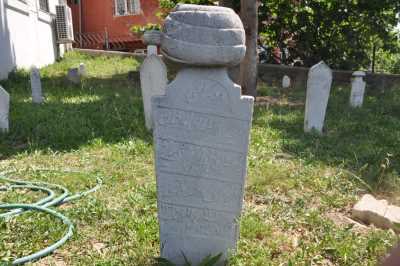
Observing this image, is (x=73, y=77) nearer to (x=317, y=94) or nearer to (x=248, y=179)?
(x=317, y=94)

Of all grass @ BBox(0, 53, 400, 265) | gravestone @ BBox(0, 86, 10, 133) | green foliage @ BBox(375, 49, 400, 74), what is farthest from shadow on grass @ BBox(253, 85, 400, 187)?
green foliage @ BBox(375, 49, 400, 74)

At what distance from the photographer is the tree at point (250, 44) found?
8.72 m

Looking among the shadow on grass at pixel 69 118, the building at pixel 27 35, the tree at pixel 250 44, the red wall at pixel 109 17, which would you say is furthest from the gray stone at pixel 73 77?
the red wall at pixel 109 17

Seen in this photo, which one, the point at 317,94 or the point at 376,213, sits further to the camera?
the point at 317,94

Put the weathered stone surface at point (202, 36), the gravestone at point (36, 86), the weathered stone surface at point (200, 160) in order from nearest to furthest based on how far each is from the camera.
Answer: the weathered stone surface at point (202, 36), the weathered stone surface at point (200, 160), the gravestone at point (36, 86)

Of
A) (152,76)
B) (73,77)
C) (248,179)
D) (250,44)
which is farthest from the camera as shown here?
(73,77)

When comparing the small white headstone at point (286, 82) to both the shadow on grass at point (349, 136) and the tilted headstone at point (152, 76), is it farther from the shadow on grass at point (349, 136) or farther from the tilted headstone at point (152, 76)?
the tilted headstone at point (152, 76)

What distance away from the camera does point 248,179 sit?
14.4 feet

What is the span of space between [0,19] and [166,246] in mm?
9225

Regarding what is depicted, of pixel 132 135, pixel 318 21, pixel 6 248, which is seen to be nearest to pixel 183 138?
pixel 6 248

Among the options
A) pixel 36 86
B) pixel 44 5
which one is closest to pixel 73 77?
pixel 36 86

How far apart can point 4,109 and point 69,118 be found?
1.14 meters

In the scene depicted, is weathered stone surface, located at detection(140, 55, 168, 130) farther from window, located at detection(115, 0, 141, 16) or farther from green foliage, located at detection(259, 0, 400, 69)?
window, located at detection(115, 0, 141, 16)

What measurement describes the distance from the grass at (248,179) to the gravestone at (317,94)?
244 mm
